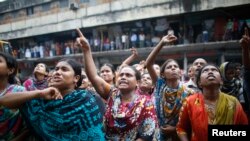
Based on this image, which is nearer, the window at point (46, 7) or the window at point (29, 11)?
the window at point (46, 7)

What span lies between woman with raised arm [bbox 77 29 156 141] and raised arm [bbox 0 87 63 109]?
0.77 metres

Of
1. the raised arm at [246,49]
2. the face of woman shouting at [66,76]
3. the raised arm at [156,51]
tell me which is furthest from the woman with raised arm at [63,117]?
the raised arm at [246,49]

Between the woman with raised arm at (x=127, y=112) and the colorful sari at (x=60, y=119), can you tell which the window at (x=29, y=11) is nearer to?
the woman with raised arm at (x=127, y=112)

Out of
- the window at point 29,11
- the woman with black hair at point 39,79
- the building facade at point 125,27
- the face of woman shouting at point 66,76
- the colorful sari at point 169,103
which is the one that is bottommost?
the colorful sari at point 169,103

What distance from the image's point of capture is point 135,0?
19438 millimetres

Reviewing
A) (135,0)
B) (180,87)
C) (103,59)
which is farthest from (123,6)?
(180,87)

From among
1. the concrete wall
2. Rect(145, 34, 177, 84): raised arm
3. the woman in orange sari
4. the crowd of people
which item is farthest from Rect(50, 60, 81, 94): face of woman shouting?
the concrete wall

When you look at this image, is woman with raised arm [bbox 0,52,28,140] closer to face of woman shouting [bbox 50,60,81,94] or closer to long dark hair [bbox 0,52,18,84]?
long dark hair [bbox 0,52,18,84]

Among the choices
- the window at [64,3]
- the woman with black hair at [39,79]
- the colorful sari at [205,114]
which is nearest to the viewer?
the colorful sari at [205,114]

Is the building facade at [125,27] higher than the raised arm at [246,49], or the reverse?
the building facade at [125,27]

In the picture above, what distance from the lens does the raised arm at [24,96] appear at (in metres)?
2.28

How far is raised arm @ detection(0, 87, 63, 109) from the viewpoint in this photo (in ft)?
7.47

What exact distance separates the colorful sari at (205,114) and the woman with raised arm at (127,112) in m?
0.40

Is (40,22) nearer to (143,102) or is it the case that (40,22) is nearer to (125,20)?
(125,20)
